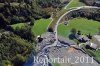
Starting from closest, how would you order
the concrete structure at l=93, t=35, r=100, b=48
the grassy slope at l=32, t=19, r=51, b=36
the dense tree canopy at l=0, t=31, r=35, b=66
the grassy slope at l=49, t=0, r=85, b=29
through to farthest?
the dense tree canopy at l=0, t=31, r=35, b=66, the concrete structure at l=93, t=35, r=100, b=48, the grassy slope at l=32, t=19, r=51, b=36, the grassy slope at l=49, t=0, r=85, b=29

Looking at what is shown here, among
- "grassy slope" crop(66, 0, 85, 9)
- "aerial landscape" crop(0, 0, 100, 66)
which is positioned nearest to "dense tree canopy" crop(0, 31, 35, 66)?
"aerial landscape" crop(0, 0, 100, 66)

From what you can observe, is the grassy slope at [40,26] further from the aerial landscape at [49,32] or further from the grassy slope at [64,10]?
the grassy slope at [64,10]

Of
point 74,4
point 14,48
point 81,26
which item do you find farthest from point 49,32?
point 74,4

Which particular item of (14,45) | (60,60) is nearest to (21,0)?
(14,45)

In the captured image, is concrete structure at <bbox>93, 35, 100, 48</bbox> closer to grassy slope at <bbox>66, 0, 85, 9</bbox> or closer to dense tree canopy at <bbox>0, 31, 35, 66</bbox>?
grassy slope at <bbox>66, 0, 85, 9</bbox>

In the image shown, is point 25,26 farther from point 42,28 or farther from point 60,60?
point 60,60

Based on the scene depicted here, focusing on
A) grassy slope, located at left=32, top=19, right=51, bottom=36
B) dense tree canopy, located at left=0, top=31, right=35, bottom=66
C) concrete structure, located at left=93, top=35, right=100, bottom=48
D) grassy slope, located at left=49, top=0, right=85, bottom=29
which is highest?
grassy slope, located at left=49, top=0, right=85, bottom=29

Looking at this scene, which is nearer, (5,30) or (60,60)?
(60,60)
